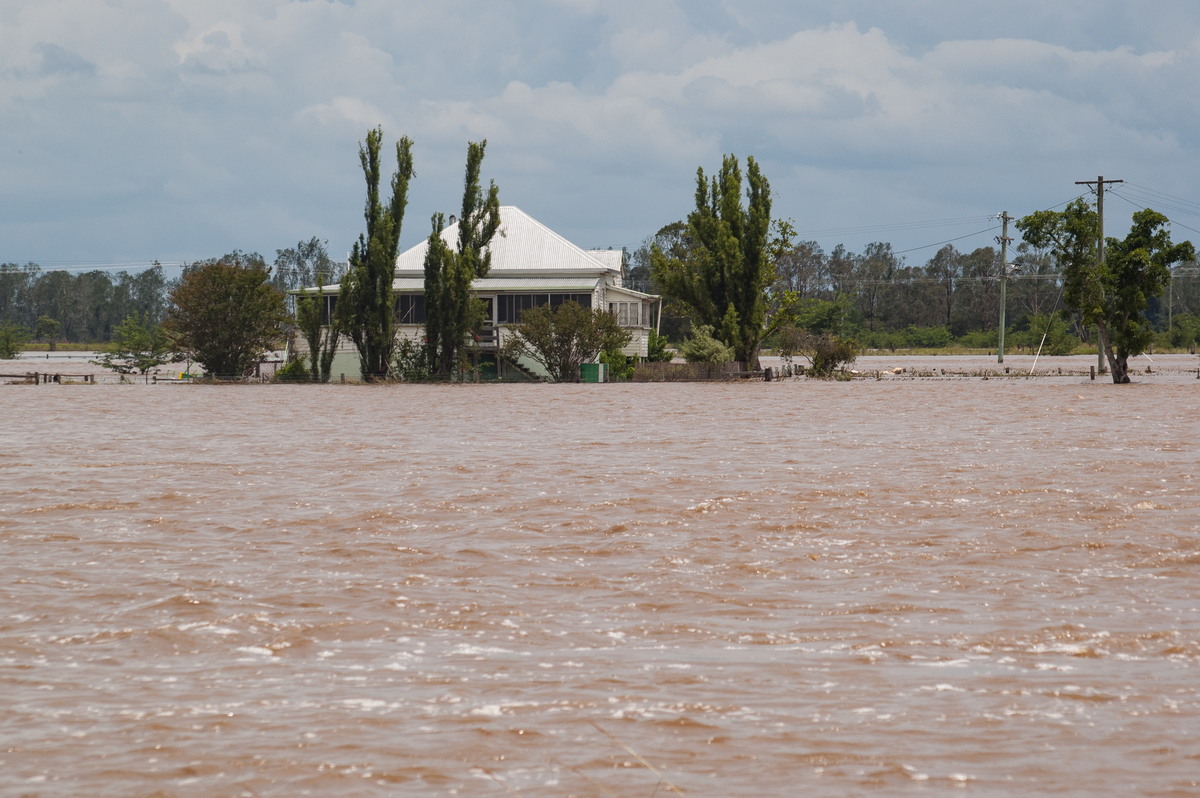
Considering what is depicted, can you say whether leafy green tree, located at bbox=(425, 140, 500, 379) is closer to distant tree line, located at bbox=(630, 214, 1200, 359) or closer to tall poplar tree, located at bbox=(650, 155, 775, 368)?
tall poplar tree, located at bbox=(650, 155, 775, 368)

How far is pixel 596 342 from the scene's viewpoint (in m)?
55.1

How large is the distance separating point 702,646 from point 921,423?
70.0ft

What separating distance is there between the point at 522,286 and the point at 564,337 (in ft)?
16.4

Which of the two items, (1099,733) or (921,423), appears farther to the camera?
(921,423)

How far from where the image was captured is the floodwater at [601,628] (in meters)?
5.40

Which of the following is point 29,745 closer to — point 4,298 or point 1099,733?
point 1099,733

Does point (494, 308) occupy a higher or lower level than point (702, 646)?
higher

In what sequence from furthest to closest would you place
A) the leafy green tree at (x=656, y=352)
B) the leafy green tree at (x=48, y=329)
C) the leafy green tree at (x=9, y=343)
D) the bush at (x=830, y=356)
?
the leafy green tree at (x=48, y=329)
the leafy green tree at (x=9, y=343)
the leafy green tree at (x=656, y=352)
the bush at (x=830, y=356)

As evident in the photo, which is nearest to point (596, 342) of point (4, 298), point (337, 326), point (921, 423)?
point (337, 326)

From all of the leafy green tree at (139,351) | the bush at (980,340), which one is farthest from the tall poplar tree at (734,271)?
the bush at (980,340)

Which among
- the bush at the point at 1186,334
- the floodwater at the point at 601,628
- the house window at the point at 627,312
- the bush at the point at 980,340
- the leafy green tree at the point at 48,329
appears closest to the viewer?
the floodwater at the point at 601,628

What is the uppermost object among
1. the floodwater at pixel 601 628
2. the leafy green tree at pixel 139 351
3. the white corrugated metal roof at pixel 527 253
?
the white corrugated metal roof at pixel 527 253

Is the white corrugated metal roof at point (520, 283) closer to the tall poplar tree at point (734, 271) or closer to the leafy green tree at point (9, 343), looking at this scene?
the tall poplar tree at point (734, 271)

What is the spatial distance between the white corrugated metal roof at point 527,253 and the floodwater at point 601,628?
143 ft
